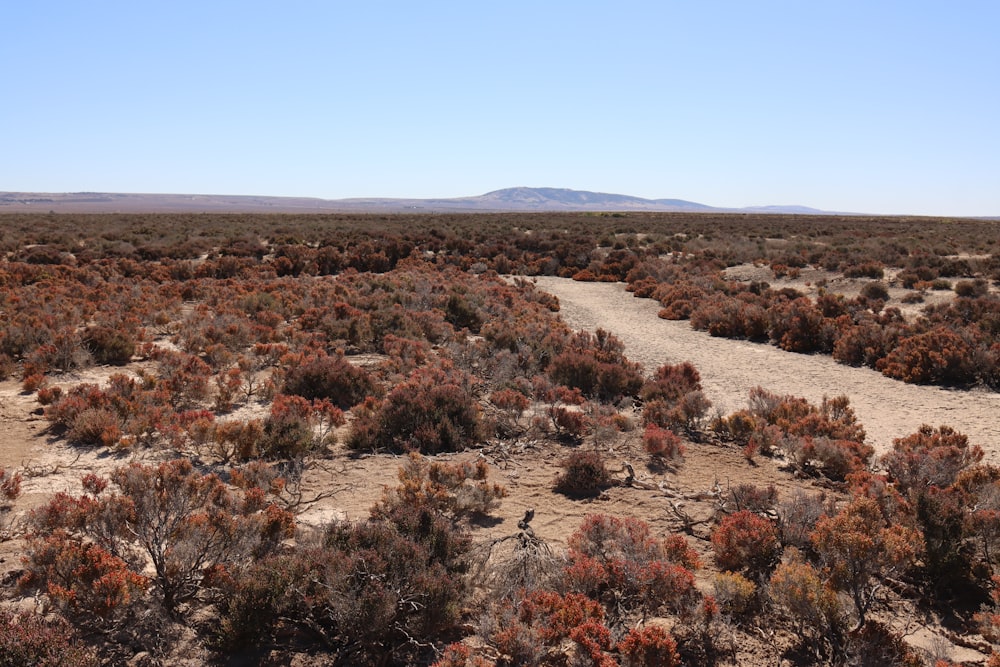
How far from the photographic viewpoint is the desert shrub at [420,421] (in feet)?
25.3

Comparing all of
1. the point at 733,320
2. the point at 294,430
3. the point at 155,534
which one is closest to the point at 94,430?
the point at 294,430

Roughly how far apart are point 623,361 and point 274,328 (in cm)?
783

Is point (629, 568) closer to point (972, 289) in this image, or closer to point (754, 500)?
point (754, 500)

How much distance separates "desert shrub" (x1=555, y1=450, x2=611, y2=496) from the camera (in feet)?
21.6

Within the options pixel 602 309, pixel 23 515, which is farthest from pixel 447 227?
pixel 23 515

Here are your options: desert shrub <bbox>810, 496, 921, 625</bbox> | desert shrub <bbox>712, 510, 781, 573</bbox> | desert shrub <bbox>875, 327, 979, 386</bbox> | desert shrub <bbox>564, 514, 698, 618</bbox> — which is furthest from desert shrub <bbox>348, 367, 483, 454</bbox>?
desert shrub <bbox>875, 327, 979, 386</bbox>

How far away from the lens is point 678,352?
48.0 feet

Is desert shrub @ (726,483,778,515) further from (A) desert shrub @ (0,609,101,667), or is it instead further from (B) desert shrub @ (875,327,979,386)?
(B) desert shrub @ (875,327,979,386)

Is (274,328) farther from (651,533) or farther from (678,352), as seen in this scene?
(651,533)

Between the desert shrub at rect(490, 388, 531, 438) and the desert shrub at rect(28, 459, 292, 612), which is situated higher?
the desert shrub at rect(28, 459, 292, 612)

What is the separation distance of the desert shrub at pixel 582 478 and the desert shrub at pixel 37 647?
442 centimetres

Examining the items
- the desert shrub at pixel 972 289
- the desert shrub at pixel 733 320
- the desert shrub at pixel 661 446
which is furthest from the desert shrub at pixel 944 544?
the desert shrub at pixel 972 289

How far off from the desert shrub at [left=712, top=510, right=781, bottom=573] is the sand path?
4.49 metres

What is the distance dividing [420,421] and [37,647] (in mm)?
4988
